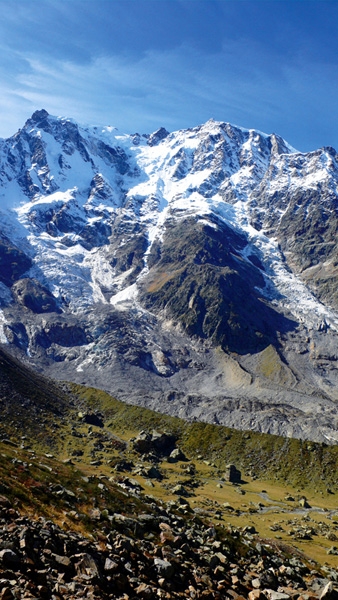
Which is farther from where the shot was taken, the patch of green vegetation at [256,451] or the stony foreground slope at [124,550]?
the patch of green vegetation at [256,451]

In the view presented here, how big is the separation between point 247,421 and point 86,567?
565ft

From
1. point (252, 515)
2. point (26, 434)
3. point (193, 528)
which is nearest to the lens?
point (193, 528)

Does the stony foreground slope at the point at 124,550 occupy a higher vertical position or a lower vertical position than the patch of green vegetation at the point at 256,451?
higher

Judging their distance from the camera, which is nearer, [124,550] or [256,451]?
[124,550]

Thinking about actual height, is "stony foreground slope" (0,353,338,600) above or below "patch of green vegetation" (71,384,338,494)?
above

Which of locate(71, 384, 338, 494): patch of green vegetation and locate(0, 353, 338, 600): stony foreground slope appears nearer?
locate(0, 353, 338, 600): stony foreground slope

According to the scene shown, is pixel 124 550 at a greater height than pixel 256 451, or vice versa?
pixel 124 550

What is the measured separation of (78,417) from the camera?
169375mm

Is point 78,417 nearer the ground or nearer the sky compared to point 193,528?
nearer the ground

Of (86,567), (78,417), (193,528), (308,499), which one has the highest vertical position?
(86,567)

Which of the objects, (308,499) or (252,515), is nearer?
(252,515)

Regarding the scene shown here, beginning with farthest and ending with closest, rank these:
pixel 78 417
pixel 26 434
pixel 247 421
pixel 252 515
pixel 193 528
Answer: pixel 247 421, pixel 78 417, pixel 26 434, pixel 252 515, pixel 193 528

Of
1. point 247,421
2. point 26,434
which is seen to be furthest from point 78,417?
point 247,421

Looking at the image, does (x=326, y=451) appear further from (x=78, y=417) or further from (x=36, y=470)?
(x=36, y=470)
